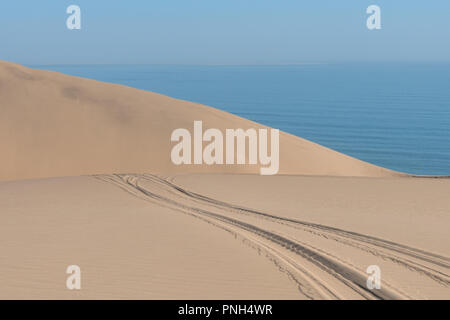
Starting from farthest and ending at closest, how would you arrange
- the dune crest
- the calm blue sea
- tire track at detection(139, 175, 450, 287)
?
the calm blue sea, the dune crest, tire track at detection(139, 175, 450, 287)

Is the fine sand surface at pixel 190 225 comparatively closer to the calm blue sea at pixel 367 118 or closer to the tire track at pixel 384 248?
the tire track at pixel 384 248

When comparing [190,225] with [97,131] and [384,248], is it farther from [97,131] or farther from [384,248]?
[97,131]

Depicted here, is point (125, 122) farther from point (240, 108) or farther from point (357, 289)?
point (240, 108)

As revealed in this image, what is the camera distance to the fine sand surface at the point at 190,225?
8.73 meters

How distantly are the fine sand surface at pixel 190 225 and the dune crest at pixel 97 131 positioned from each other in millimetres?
86

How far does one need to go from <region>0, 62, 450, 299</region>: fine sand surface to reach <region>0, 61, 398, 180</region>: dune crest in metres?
0.09

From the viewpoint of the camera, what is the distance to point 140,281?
348 inches

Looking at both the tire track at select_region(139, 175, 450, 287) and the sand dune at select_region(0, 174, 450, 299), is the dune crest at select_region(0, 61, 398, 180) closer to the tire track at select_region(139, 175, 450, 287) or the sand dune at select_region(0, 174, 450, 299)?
the sand dune at select_region(0, 174, 450, 299)

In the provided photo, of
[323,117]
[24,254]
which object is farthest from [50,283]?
[323,117]

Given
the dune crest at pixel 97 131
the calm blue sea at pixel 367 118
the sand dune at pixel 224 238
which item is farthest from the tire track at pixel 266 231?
the calm blue sea at pixel 367 118

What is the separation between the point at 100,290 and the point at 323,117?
64.4 m

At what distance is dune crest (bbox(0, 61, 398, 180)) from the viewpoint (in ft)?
78.9

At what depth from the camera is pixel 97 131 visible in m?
26.2

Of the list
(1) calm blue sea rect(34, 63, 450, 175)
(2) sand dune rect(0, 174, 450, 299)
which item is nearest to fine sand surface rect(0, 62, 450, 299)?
(2) sand dune rect(0, 174, 450, 299)
